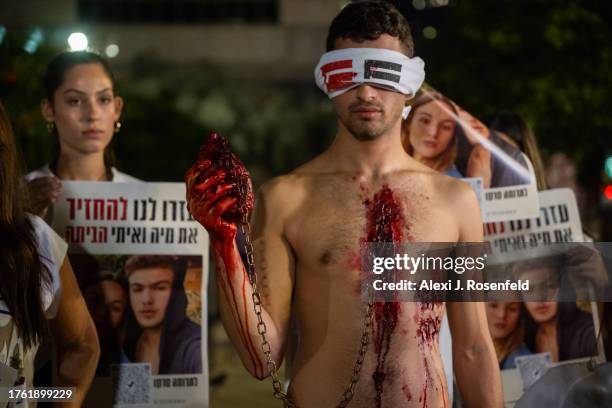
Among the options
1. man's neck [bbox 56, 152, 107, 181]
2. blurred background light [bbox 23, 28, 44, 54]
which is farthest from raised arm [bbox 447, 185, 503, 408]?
blurred background light [bbox 23, 28, 44, 54]

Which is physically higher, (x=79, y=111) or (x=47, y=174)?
(x=79, y=111)

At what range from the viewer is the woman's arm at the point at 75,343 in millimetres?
4082

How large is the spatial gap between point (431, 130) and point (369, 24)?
52.8 inches

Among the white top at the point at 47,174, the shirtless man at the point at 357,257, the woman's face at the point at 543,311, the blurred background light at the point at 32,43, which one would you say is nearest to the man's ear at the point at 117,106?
the white top at the point at 47,174

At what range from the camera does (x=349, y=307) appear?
382 cm

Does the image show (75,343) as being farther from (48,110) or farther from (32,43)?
(32,43)

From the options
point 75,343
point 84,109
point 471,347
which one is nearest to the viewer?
point 471,347

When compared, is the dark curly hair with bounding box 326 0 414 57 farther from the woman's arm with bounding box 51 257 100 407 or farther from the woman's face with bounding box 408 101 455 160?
the woman's arm with bounding box 51 257 100 407

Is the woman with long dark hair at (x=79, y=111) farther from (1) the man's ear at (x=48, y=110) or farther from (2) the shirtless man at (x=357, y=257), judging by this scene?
(2) the shirtless man at (x=357, y=257)

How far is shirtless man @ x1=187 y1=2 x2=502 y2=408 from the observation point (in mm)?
3783

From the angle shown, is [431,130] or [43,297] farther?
[431,130]

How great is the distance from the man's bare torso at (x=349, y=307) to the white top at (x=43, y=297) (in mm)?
946

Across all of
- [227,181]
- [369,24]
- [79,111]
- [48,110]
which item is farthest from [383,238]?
[48,110]

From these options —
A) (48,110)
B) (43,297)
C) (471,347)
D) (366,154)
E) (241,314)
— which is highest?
(48,110)
